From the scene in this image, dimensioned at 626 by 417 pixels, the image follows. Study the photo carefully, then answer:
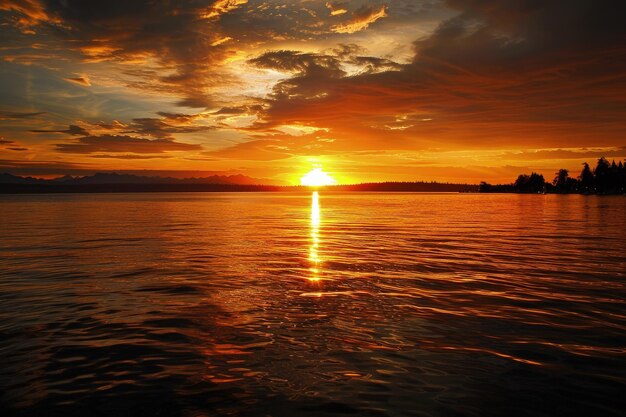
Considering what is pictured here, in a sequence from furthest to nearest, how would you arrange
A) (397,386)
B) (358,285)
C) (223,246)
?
(223,246)
(358,285)
(397,386)

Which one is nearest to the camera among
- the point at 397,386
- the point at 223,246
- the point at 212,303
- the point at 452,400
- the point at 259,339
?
the point at 452,400

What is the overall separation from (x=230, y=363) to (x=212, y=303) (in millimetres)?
6444

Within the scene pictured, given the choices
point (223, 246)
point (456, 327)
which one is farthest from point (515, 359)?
point (223, 246)

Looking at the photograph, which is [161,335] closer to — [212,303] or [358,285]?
[212,303]

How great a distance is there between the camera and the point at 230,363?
10.6 m

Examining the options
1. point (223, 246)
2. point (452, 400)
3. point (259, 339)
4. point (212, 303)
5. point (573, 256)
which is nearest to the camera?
point (452, 400)

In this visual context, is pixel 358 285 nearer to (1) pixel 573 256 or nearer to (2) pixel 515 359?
(2) pixel 515 359

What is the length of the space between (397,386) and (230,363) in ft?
13.0

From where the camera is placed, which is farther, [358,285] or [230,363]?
[358,285]

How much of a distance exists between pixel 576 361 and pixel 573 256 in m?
21.7

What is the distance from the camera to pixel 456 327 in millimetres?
13445

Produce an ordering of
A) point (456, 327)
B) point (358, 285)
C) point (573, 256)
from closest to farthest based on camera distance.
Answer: point (456, 327) → point (358, 285) → point (573, 256)

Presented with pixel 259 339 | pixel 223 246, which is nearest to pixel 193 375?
pixel 259 339

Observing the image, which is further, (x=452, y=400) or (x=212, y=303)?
(x=212, y=303)
